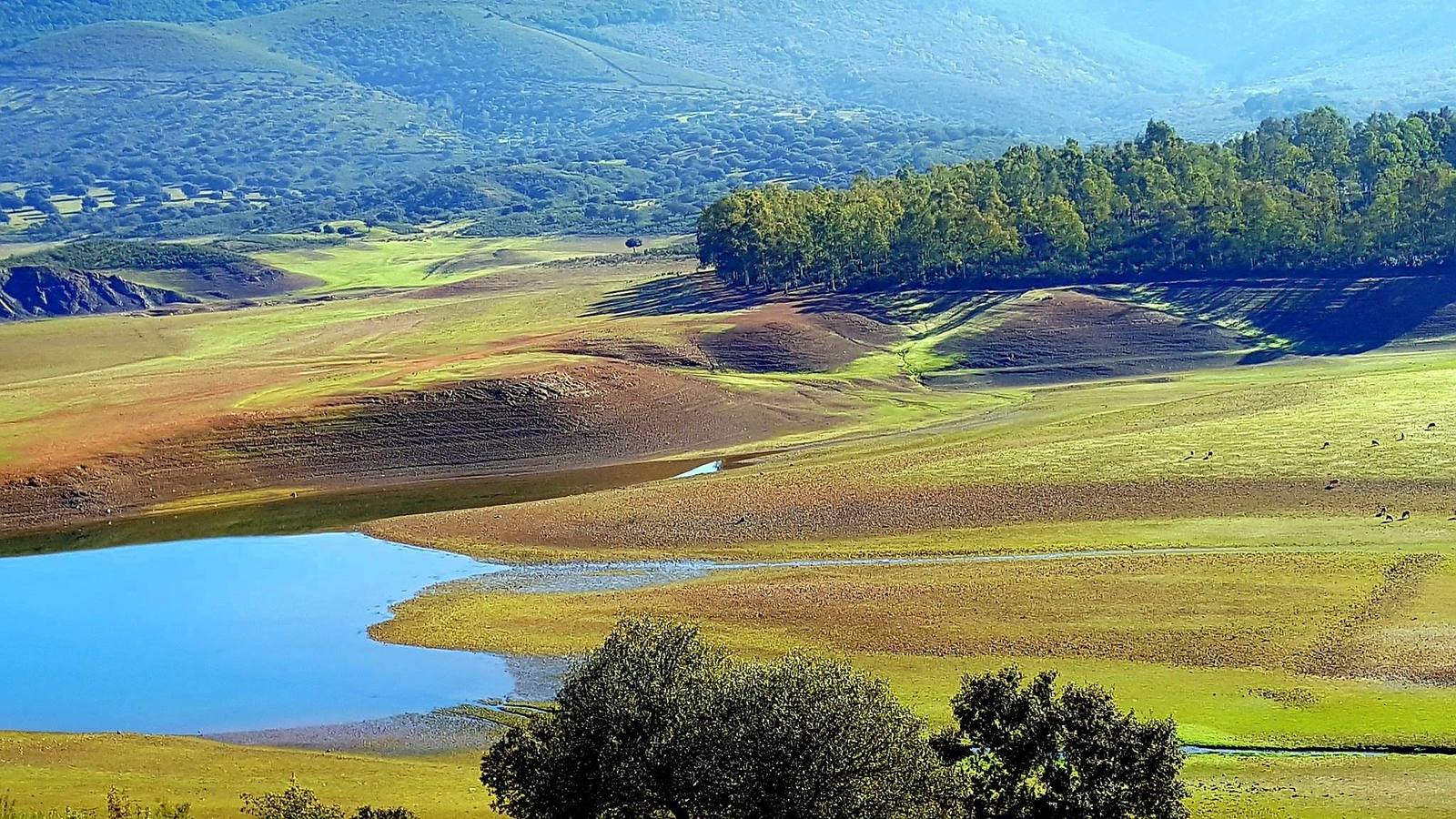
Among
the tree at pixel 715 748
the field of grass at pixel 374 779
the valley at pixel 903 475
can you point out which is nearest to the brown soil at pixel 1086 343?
the valley at pixel 903 475

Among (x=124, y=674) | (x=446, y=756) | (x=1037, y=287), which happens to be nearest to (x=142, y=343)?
(x=1037, y=287)

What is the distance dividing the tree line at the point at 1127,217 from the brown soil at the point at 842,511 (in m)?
58.8

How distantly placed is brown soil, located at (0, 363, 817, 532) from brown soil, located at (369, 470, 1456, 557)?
13121 millimetres

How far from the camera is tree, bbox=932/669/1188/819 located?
28.4m

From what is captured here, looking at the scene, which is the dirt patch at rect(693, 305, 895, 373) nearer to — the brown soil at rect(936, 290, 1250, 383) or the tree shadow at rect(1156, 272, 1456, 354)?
the brown soil at rect(936, 290, 1250, 383)

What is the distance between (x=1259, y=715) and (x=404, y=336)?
95.7 meters

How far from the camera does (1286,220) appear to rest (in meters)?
121

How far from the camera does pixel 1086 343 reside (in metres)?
111

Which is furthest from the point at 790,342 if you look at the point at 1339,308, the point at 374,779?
the point at 374,779

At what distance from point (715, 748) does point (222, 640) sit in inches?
1190

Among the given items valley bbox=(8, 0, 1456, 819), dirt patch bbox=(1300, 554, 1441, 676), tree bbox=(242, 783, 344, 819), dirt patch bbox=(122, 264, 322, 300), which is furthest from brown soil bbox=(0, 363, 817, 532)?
dirt patch bbox=(122, 264, 322, 300)

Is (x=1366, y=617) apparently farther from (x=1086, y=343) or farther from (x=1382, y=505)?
(x=1086, y=343)

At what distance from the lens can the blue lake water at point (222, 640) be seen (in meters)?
46.2

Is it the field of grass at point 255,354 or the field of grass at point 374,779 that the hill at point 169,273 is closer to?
the field of grass at point 255,354
